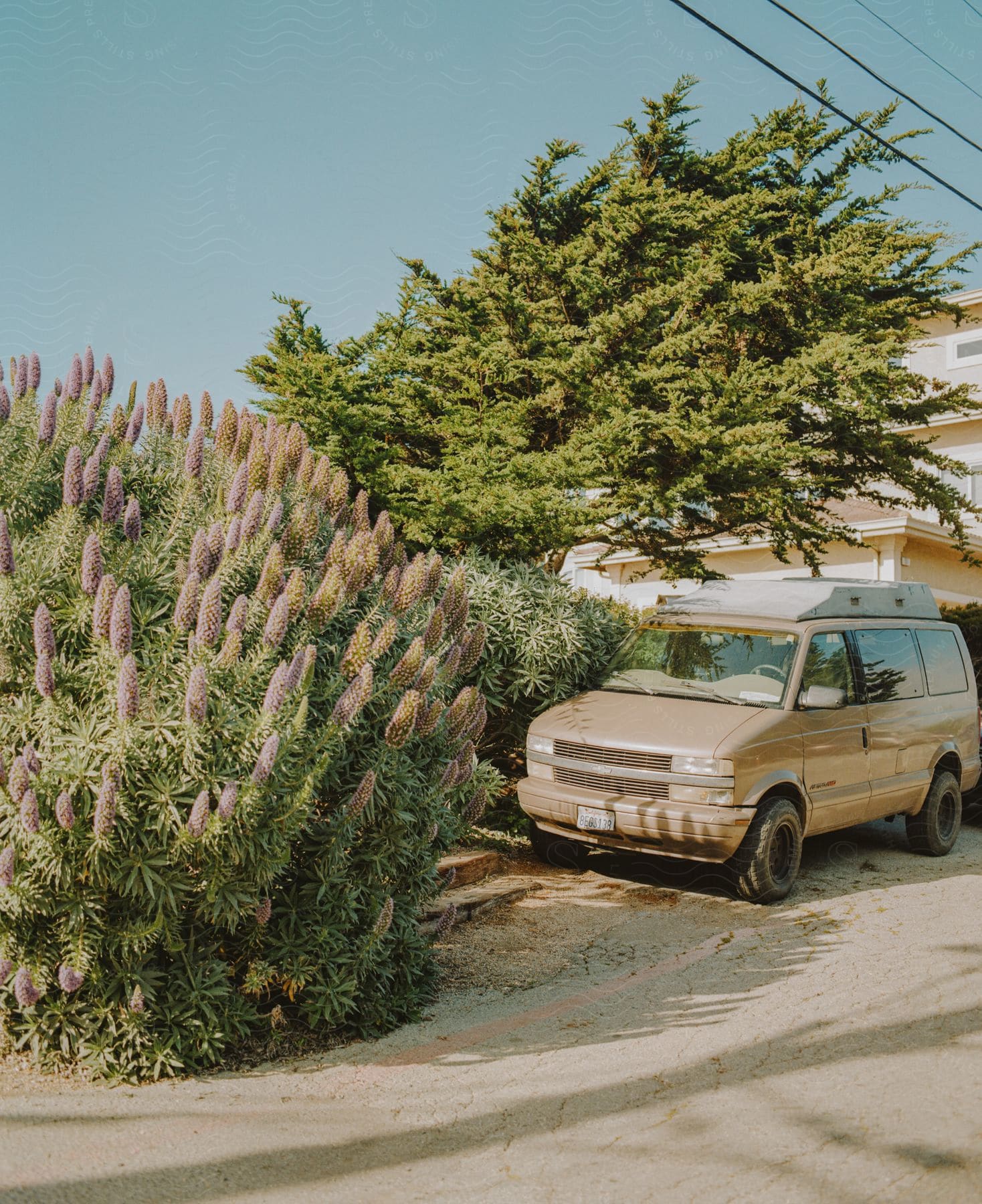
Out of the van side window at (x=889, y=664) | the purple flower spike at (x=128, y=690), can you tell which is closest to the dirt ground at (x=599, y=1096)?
the purple flower spike at (x=128, y=690)

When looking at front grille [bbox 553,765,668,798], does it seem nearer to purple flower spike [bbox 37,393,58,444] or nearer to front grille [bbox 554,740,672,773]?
front grille [bbox 554,740,672,773]

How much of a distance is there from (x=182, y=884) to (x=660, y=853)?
4162 millimetres

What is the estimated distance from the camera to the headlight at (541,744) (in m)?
8.03

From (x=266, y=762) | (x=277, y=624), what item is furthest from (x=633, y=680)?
(x=266, y=762)

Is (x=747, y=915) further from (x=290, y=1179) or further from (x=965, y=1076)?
(x=290, y=1179)

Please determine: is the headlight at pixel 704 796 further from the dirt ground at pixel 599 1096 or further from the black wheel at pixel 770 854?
the dirt ground at pixel 599 1096

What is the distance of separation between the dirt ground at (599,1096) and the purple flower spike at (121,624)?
1739 mm

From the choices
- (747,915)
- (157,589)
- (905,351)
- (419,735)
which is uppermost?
(905,351)

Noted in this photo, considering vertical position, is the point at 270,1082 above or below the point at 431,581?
below

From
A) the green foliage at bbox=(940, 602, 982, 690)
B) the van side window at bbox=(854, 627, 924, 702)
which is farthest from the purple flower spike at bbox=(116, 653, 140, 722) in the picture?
the green foliage at bbox=(940, 602, 982, 690)

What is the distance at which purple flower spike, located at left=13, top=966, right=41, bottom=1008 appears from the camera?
3.92 metres

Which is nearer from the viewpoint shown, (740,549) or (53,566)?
(53,566)

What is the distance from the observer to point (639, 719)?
7.77 m

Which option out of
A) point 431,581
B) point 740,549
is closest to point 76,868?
point 431,581
